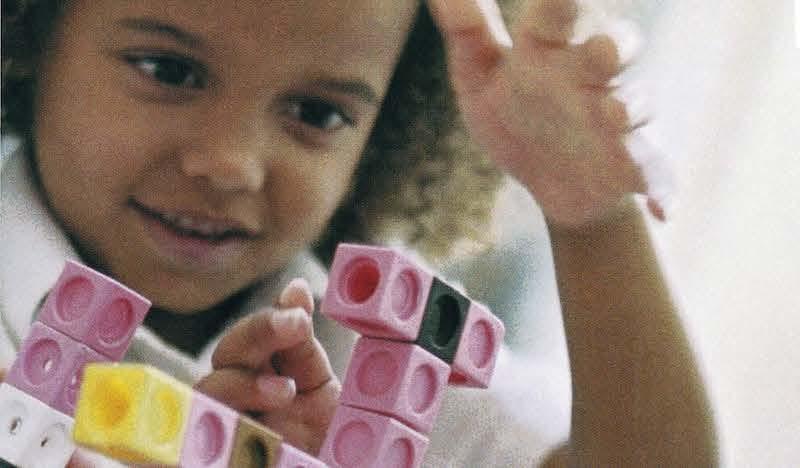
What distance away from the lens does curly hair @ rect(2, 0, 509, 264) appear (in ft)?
1.48

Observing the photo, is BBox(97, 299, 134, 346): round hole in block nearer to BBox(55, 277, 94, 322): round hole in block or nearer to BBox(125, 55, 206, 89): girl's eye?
BBox(55, 277, 94, 322): round hole in block

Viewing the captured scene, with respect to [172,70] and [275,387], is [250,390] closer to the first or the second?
[275,387]

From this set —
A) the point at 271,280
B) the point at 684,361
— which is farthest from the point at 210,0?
the point at 684,361

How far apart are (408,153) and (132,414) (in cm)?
31

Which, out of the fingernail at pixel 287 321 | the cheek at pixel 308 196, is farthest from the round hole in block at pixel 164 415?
the cheek at pixel 308 196

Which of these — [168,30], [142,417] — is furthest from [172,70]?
[142,417]

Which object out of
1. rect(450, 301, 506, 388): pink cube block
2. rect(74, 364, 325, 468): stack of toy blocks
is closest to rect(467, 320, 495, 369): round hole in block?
rect(450, 301, 506, 388): pink cube block

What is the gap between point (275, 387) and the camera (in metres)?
0.38

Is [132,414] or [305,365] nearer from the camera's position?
[132,414]

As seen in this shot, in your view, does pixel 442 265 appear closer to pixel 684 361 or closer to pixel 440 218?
pixel 440 218

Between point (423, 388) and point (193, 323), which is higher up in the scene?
point (423, 388)

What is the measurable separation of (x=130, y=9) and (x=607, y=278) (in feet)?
0.77

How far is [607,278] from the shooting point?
1.32ft

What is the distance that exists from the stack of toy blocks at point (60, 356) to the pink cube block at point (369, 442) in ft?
0.28
